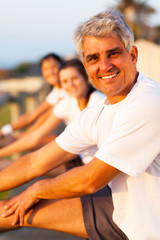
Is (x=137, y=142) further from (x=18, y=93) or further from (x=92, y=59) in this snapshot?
(x=18, y=93)

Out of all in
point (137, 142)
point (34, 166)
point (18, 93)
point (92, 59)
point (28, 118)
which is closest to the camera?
point (137, 142)

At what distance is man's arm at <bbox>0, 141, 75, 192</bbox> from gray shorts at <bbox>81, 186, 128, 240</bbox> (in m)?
0.28

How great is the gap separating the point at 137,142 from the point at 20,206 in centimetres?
71

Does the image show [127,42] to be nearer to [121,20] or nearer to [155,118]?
[121,20]

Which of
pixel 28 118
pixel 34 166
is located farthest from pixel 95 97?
pixel 28 118

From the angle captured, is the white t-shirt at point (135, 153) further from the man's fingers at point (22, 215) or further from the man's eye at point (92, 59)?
the man's fingers at point (22, 215)

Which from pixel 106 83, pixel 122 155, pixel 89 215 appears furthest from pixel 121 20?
pixel 89 215

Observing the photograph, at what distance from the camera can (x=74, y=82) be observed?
10.5 feet

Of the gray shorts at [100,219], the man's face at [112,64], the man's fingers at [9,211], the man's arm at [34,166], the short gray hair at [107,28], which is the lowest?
the gray shorts at [100,219]

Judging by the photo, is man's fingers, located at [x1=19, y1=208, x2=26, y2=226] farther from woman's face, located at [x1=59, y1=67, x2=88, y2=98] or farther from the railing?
the railing

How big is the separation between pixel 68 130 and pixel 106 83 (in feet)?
1.28

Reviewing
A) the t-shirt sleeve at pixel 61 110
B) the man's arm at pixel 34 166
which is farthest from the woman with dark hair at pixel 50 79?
the man's arm at pixel 34 166

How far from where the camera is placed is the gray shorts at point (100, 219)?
5.32ft

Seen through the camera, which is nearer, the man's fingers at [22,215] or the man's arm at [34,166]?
the man's fingers at [22,215]
